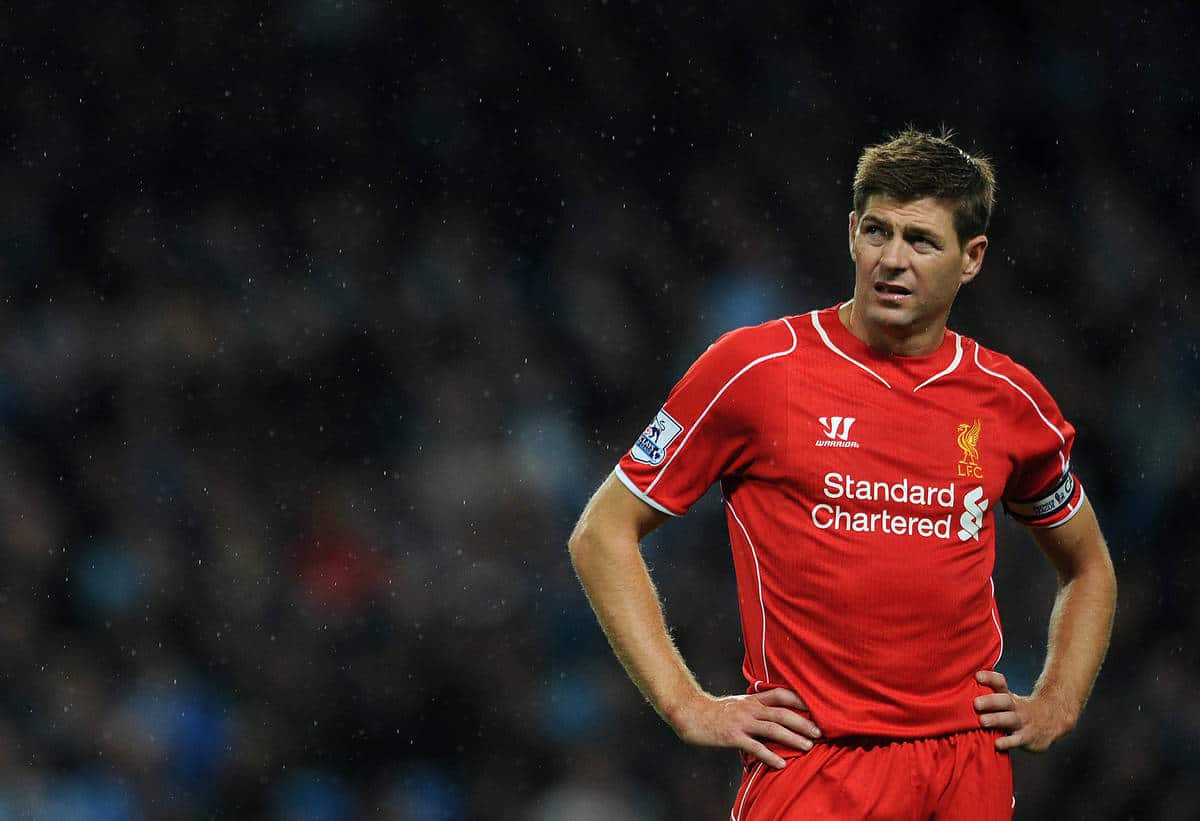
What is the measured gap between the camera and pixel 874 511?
123 cm

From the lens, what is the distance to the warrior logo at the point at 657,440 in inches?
50.5

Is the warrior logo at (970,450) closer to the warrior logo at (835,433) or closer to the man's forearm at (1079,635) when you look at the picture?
the warrior logo at (835,433)

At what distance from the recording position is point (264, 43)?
92.1 inches

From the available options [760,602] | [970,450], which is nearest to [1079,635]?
[970,450]

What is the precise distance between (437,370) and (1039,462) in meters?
1.22

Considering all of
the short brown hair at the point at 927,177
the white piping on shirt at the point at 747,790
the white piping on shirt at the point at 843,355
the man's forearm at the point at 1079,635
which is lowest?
the white piping on shirt at the point at 747,790

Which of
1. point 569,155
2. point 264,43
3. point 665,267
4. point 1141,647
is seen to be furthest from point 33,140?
point 1141,647

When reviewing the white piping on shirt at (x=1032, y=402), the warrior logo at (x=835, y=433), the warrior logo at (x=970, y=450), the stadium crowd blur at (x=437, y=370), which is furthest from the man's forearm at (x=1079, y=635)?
the stadium crowd blur at (x=437, y=370)

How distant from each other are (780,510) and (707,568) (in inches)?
45.7

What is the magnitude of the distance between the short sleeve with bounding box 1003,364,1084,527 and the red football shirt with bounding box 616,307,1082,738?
0.07 feet

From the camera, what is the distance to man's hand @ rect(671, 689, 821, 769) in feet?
4.05

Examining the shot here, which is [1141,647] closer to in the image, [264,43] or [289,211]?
[289,211]

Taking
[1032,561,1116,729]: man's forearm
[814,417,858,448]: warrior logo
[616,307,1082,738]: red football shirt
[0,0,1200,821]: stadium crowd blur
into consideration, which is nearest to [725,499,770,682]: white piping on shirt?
[616,307,1082,738]: red football shirt

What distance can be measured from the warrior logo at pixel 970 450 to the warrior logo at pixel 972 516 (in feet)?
0.05
